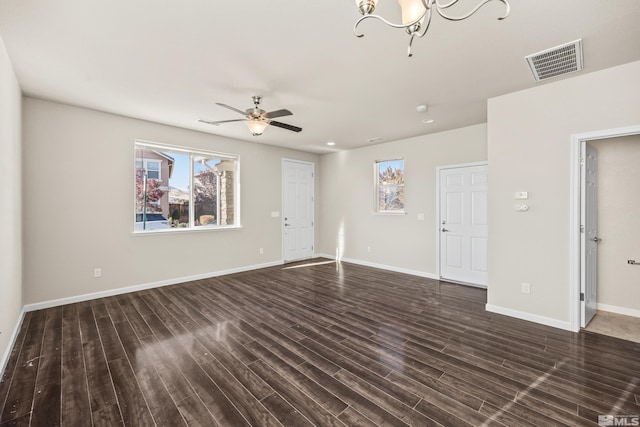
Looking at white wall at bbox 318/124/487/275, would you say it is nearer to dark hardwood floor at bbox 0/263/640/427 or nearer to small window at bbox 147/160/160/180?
dark hardwood floor at bbox 0/263/640/427

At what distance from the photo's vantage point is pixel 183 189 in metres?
5.16

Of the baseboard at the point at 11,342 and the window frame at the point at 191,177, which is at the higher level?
Answer: the window frame at the point at 191,177

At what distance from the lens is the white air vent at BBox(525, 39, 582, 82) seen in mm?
2482

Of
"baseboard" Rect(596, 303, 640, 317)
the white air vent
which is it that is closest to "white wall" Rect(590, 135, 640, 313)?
"baseboard" Rect(596, 303, 640, 317)

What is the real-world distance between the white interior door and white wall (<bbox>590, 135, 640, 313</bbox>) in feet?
0.37

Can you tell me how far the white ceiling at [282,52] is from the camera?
6.67 feet

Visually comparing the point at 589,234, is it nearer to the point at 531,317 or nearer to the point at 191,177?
the point at 531,317

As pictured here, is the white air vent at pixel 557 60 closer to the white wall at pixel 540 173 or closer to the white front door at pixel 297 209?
the white wall at pixel 540 173

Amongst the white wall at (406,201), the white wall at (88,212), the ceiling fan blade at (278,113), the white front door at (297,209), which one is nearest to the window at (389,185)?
the white wall at (406,201)

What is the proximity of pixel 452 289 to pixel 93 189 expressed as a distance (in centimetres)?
582

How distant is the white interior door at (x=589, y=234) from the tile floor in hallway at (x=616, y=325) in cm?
7

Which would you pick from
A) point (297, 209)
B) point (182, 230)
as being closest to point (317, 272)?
point (297, 209)

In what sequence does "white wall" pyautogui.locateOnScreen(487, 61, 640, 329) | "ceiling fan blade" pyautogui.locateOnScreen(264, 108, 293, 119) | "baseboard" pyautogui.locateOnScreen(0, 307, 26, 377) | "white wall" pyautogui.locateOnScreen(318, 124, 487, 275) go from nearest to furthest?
"baseboard" pyautogui.locateOnScreen(0, 307, 26, 377) → "white wall" pyautogui.locateOnScreen(487, 61, 640, 329) → "ceiling fan blade" pyautogui.locateOnScreen(264, 108, 293, 119) → "white wall" pyautogui.locateOnScreen(318, 124, 487, 275)

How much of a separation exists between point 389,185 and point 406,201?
61cm
